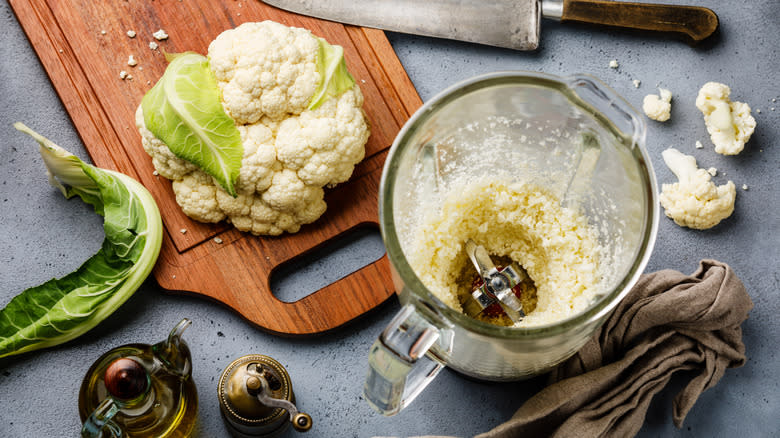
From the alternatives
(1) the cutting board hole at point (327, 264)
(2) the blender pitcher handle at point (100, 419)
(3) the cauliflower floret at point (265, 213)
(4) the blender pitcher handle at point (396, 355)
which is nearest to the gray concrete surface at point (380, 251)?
(1) the cutting board hole at point (327, 264)

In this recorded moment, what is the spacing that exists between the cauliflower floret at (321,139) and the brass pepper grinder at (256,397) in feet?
1.22

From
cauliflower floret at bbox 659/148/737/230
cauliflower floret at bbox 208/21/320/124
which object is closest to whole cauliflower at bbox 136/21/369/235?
cauliflower floret at bbox 208/21/320/124

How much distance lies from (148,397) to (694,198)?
1.14m

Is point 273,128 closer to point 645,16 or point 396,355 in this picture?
point 396,355

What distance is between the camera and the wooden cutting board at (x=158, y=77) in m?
1.38

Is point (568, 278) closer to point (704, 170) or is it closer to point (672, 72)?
point (704, 170)

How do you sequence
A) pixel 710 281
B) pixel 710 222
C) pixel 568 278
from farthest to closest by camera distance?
1. pixel 710 222
2. pixel 710 281
3. pixel 568 278

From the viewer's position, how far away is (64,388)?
55.4 inches

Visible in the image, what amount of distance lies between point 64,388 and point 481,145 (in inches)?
38.7

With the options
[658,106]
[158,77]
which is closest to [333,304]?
[158,77]

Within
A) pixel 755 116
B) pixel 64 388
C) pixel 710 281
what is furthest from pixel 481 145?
pixel 64 388

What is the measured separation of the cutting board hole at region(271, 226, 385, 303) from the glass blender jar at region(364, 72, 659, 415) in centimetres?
28

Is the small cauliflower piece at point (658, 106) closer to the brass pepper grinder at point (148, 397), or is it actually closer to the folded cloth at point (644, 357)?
the folded cloth at point (644, 357)

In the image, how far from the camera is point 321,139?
130 centimetres
